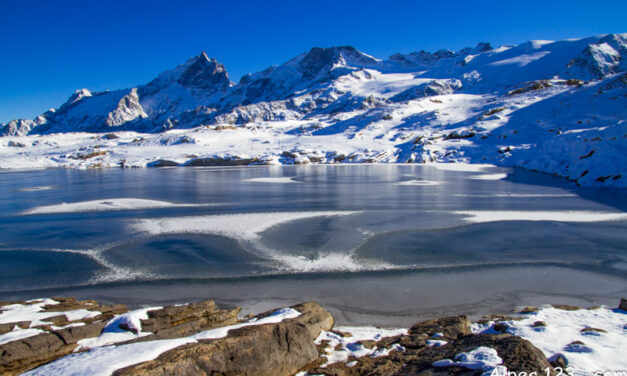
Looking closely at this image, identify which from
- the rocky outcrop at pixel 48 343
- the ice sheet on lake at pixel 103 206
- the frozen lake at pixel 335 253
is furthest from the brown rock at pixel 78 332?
the ice sheet on lake at pixel 103 206

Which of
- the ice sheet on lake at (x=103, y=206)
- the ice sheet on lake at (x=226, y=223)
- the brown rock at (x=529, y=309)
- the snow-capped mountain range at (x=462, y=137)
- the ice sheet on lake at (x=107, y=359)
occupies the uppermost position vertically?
the snow-capped mountain range at (x=462, y=137)

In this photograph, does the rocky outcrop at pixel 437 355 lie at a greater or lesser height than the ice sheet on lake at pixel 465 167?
lesser

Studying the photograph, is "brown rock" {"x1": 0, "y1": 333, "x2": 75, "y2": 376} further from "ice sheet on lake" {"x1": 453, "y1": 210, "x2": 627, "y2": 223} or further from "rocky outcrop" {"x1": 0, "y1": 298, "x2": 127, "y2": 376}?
"ice sheet on lake" {"x1": 453, "y1": 210, "x2": 627, "y2": 223}

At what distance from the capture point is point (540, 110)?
66688 mm

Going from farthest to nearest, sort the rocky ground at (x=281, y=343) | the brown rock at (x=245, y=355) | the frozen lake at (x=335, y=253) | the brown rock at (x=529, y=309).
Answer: the frozen lake at (x=335, y=253) < the brown rock at (x=529, y=309) < the rocky ground at (x=281, y=343) < the brown rock at (x=245, y=355)

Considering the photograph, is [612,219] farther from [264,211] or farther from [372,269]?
[264,211]

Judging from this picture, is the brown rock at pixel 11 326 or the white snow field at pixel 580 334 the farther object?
the brown rock at pixel 11 326

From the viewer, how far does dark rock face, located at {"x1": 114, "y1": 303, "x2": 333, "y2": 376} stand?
4.23 meters

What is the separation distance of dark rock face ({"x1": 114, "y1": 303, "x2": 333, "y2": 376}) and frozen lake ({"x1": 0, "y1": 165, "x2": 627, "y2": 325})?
235 cm

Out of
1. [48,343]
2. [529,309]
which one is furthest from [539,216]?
[48,343]

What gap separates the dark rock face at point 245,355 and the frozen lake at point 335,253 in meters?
2.35

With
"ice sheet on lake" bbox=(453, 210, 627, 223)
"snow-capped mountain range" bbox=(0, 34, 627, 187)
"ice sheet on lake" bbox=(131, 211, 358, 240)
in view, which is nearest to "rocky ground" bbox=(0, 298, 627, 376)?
"ice sheet on lake" bbox=(131, 211, 358, 240)

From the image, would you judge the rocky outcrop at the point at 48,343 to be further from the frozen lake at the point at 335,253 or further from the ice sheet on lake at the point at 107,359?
the frozen lake at the point at 335,253

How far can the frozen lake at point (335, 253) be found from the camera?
8.61m
